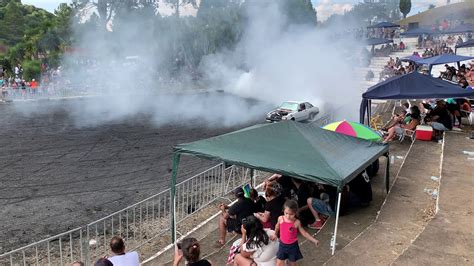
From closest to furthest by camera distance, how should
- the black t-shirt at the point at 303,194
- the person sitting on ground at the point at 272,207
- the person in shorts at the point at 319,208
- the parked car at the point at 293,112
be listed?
the person sitting on ground at the point at 272,207
the person in shorts at the point at 319,208
the black t-shirt at the point at 303,194
the parked car at the point at 293,112

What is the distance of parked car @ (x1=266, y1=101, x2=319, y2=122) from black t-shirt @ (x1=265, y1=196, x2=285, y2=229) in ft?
46.9

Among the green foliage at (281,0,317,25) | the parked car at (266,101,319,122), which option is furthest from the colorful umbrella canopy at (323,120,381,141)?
the green foliage at (281,0,317,25)

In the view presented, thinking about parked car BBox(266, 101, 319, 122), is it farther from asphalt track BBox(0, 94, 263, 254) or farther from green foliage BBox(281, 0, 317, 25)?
green foliage BBox(281, 0, 317, 25)

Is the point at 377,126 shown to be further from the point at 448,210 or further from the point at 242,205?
the point at 242,205

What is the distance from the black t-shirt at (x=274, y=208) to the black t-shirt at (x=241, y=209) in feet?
1.09

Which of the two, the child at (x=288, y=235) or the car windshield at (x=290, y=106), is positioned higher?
the car windshield at (x=290, y=106)

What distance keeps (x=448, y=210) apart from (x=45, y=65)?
105 ft

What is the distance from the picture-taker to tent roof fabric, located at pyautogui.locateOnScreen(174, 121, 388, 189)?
19.9 feet

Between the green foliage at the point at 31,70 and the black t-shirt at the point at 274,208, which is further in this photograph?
the green foliage at the point at 31,70

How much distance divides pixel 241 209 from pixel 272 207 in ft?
1.68

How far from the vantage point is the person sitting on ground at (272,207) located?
20.4 ft

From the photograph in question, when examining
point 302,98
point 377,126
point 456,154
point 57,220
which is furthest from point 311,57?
point 57,220

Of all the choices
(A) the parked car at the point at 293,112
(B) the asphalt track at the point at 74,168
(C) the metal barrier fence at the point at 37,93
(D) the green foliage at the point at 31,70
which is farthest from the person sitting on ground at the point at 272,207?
(D) the green foliage at the point at 31,70

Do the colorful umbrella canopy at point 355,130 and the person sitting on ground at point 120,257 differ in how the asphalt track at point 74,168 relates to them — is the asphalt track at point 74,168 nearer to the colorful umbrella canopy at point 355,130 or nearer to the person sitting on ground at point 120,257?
the person sitting on ground at point 120,257
